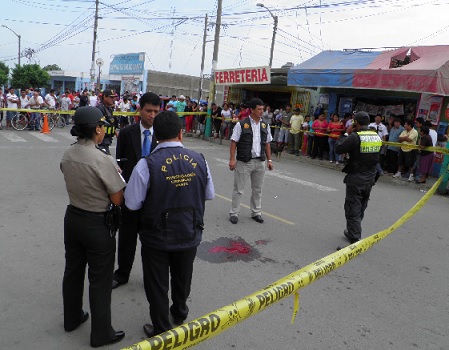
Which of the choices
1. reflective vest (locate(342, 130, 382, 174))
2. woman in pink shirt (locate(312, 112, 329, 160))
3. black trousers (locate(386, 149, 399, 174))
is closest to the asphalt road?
reflective vest (locate(342, 130, 382, 174))

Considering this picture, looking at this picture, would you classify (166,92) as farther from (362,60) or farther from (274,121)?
(362,60)

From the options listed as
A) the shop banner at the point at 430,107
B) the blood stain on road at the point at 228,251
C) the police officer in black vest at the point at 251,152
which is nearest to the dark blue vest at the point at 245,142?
the police officer in black vest at the point at 251,152

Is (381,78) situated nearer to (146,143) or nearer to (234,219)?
(234,219)

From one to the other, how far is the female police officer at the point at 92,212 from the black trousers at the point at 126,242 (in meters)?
0.75

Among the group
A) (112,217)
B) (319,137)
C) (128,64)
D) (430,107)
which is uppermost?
(128,64)

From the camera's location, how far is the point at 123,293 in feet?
12.4

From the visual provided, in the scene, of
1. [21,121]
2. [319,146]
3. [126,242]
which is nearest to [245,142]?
[126,242]

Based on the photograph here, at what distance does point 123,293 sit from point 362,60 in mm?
13362

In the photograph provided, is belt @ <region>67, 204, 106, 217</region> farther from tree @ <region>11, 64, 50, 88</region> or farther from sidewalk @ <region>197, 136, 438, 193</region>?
tree @ <region>11, 64, 50, 88</region>

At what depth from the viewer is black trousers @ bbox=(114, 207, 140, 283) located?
12.1 ft

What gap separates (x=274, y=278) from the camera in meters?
4.41

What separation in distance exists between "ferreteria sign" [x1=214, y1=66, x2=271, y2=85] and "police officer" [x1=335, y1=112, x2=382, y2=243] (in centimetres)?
1019

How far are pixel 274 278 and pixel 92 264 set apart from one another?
87.5 inches

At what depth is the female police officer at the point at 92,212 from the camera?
271 centimetres
